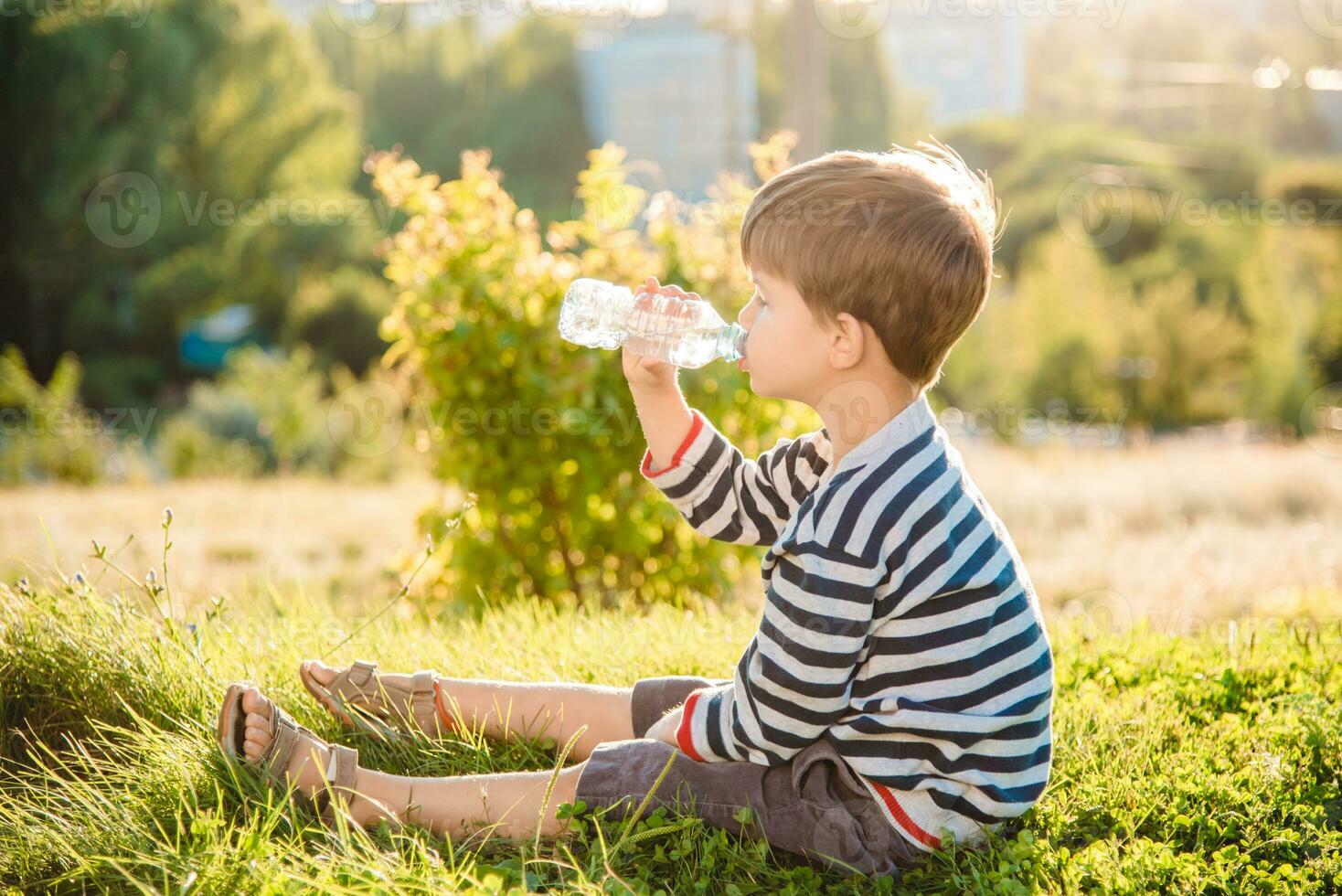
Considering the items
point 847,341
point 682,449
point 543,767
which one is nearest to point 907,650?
point 847,341

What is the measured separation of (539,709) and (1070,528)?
499 centimetres

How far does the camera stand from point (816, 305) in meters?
1.98

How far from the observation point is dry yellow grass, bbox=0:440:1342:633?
5.03m

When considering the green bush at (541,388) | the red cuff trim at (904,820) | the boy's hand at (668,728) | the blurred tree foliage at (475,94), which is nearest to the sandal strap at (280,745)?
the boy's hand at (668,728)

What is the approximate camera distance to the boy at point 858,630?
1853 mm

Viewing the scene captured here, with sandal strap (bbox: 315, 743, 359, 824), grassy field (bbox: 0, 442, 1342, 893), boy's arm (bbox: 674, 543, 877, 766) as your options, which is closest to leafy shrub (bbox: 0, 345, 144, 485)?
grassy field (bbox: 0, 442, 1342, 893)

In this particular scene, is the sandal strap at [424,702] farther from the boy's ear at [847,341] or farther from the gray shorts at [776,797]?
the boy's ear at [847,341]

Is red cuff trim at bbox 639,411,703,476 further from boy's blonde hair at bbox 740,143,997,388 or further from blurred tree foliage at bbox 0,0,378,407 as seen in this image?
blurred tree foliage at bbox 0,0,378,407

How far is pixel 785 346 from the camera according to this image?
2.02m

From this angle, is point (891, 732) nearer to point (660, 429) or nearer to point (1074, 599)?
point (660, 429)

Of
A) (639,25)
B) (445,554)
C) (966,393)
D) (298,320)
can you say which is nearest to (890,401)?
(445,554)

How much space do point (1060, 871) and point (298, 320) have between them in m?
17.9

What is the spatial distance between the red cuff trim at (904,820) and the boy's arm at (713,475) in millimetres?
596

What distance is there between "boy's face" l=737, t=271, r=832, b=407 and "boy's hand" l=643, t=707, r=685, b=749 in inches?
24.5
